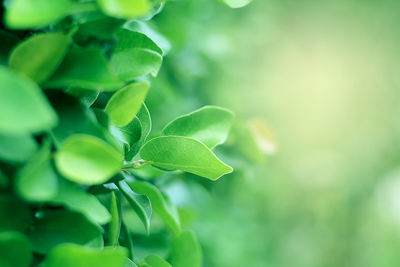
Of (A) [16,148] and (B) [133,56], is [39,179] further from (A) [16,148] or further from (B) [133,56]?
(B) [133,56]

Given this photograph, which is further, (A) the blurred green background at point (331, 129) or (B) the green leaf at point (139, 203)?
(A) the blurred green background at point (331, 129)

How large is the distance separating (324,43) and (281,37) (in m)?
0.46

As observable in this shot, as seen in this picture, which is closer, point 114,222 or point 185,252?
point 114,222

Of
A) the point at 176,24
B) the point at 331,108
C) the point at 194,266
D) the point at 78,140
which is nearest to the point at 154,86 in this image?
the point at 176,24

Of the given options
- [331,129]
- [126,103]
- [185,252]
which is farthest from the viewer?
[331,129]

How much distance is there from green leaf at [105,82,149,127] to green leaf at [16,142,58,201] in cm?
8

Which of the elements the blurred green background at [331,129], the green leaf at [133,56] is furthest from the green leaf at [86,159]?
the blurred green background at [331,129]

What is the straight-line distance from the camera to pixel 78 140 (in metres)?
0.28

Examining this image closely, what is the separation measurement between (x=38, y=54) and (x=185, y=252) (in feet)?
0.84

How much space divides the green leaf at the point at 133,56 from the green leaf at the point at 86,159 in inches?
4.1

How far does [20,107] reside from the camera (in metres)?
0.25

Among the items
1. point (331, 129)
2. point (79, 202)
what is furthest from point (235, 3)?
point (331, 129)

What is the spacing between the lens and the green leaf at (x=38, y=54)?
29 cm

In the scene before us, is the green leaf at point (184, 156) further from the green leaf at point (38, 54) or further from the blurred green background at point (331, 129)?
the blurred green background at point (331, 129)
